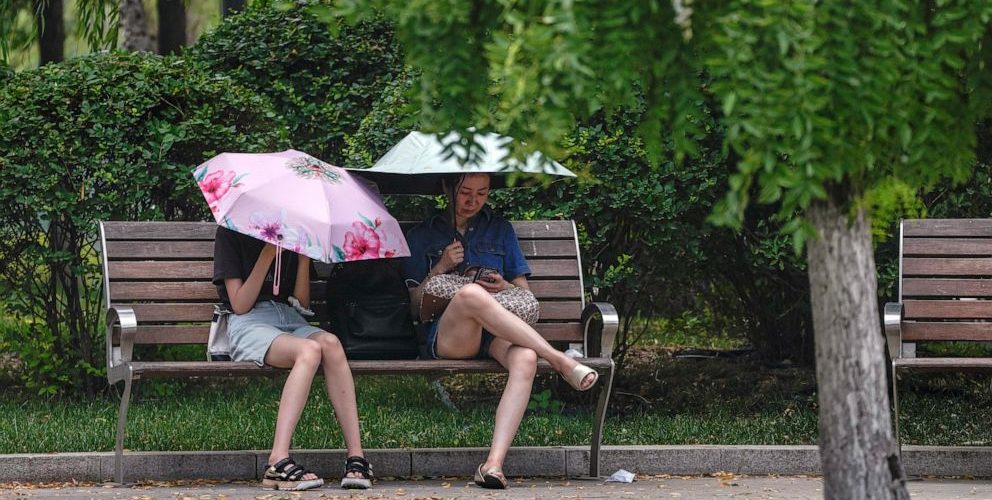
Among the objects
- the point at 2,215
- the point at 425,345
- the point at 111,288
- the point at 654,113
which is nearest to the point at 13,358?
the point at 2,215

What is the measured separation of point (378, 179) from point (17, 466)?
199 centimetres

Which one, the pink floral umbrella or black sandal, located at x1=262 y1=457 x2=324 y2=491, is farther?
the pink floral umbrella

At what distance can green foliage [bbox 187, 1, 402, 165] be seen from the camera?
868cm

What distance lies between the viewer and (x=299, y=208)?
Result: 6.04 meters

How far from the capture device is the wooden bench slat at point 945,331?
22.1 ft

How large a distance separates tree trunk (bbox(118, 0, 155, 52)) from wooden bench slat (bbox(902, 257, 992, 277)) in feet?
24.5

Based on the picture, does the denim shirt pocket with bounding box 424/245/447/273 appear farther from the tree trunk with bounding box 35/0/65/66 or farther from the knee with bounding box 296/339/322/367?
the tree trunk with bounding box 35/0/65/66

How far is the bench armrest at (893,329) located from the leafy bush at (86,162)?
3.36 m

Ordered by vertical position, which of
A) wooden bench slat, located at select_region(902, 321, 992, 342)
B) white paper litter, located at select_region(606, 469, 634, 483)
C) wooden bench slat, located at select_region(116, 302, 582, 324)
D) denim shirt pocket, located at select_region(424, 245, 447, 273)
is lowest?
white paper litter, located at select_region(606, 469, 634, 483)

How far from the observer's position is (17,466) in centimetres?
605

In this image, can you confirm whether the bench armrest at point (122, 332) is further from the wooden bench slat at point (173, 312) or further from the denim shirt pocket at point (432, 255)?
the denim shirt pocket at point (432, 255)

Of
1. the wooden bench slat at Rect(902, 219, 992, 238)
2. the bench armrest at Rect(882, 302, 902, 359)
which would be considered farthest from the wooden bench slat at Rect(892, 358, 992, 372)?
the wooden bench slat at Rect(902, 219, 992, 238)

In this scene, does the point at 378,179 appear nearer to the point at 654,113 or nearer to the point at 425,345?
the point at 425,345

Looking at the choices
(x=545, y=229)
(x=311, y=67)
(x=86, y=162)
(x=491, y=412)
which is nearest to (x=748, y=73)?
(x=545, y=229)
